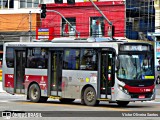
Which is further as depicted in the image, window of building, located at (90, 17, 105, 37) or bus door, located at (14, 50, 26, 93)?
window of building, located at (90, 17, 105, 37)

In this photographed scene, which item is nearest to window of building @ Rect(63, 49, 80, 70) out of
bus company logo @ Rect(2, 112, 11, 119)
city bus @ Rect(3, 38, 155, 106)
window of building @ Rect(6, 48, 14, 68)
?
city bus @ Rect(3, 38, 155, 106)

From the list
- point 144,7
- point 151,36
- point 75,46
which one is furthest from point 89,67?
point 144,7

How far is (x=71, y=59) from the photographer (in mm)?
24422

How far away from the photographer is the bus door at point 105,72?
23.0 metres

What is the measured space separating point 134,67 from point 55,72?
4.18m

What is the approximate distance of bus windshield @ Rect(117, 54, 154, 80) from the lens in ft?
74.6

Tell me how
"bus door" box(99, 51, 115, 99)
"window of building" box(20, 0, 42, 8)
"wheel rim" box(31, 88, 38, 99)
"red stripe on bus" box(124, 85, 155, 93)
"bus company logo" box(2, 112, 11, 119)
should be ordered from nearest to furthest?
"bus company logo" box(2, 112, 11, 119), "red stripe on bus" box(124, 85, 155, 93), "bus door" box(99, 51, 115, 99), "wheel rim" box(31, 88, 38, 99), "window of building" box(20, 0, 42, 8)

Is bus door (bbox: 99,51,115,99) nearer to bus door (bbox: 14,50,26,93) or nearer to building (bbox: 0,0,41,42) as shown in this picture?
bus door (bbox: 14,50,26,93)

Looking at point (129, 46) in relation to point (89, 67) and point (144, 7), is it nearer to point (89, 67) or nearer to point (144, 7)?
point (89, 67)

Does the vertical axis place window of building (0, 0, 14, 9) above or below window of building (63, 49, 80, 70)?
above

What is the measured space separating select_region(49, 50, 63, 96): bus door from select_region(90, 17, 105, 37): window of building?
33.5 metres

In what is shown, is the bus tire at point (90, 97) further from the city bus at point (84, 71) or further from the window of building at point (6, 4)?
the window of building at point (6, 4)

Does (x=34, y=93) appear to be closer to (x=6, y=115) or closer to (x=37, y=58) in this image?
(x=37, y=58)

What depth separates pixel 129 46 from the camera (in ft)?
75.7
